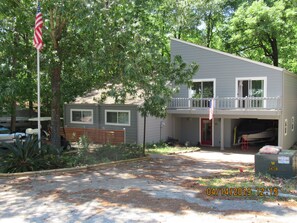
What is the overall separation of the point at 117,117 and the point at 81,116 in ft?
11.3

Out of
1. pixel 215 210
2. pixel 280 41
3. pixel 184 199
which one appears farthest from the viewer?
pixel 280 41

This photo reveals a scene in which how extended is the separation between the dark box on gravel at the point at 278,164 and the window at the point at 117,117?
1334 centimetres

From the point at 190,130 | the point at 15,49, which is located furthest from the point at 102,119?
the point at 15,49

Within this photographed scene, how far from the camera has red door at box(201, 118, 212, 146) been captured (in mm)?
23812

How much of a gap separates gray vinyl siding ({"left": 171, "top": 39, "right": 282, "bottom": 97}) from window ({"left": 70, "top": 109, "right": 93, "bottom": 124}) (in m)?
6.91

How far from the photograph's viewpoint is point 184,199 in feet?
26.9

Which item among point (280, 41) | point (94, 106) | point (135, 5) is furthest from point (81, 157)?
point (280, 41)

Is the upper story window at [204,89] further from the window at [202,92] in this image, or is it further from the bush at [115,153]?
the bush at [115,153]

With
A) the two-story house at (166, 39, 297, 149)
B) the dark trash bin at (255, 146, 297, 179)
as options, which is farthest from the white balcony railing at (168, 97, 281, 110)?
the dark trash bin at (255, 146, 297, 179)

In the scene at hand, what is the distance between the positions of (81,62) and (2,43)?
14.1 ft

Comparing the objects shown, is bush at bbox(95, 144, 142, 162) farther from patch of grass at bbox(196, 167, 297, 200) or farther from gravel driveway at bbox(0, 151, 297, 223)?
patch of grass at bbox(196, 167, 297, 200)

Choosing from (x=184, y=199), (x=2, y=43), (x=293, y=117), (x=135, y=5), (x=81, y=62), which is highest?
(x=135, y=5)

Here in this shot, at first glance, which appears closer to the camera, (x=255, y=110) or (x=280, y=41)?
(x=255, y=110)

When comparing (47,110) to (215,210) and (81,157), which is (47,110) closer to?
(81,157)
